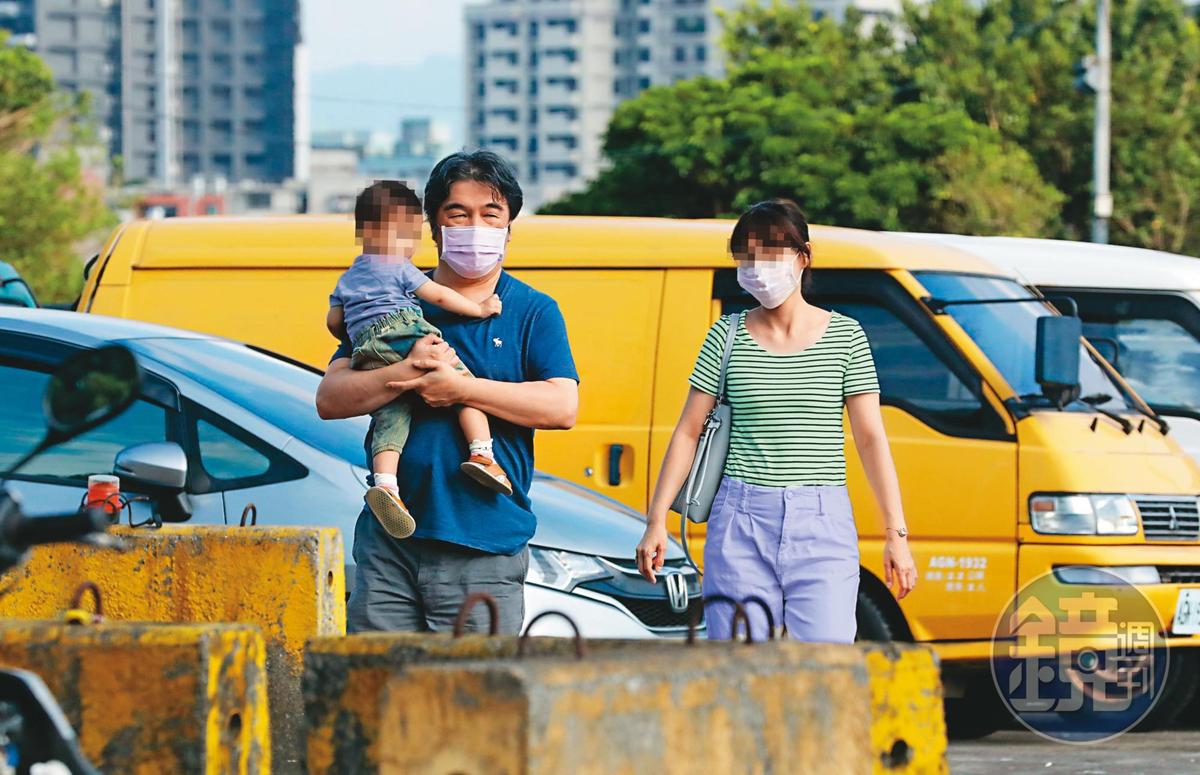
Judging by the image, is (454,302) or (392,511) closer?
(392,511)

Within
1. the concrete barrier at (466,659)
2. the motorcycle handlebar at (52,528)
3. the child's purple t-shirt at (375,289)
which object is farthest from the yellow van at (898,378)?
the motorcycle handlebar at (52,528)

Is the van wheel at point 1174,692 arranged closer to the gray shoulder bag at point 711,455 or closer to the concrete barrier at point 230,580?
the gray shoulder bag at point 711,455

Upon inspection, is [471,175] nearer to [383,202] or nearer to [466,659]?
[383,202]

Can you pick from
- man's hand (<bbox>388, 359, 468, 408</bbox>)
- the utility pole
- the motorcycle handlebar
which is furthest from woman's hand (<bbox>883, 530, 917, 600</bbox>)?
the utility pole

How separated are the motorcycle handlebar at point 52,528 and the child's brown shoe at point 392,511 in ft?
5.83

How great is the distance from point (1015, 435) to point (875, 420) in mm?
2852

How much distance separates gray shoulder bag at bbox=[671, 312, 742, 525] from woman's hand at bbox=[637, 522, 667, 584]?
0.15 m

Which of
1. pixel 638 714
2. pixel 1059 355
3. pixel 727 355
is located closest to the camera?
pixel 638 714

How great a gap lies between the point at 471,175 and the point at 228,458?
164cm

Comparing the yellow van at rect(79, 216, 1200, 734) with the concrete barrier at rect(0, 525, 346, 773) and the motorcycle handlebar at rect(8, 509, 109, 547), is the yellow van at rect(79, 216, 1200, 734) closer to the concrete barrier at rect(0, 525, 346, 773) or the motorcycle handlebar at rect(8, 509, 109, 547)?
the concrete barrier at rect(0, 525, 346, 773)

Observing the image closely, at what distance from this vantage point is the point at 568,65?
154 meters

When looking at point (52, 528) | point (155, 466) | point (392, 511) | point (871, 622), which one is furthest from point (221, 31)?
point (52, 528)

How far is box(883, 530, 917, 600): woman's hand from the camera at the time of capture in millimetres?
4977

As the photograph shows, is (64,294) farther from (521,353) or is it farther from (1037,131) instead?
(521,353)
